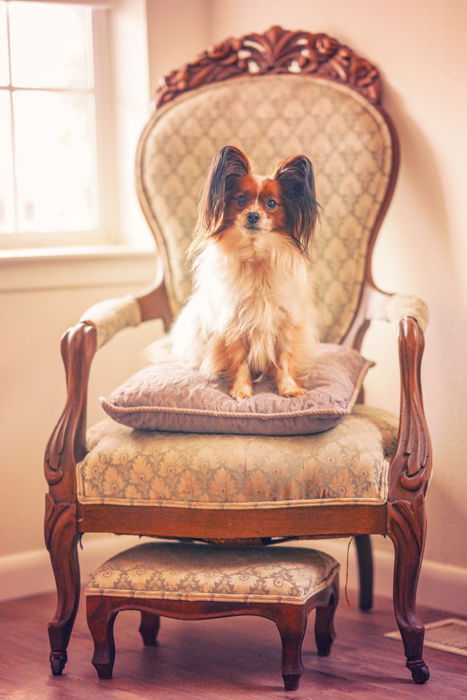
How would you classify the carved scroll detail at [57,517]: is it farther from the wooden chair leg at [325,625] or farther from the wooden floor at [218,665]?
the wooden chair leg at [325,625]

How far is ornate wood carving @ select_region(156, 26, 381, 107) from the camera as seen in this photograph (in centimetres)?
285

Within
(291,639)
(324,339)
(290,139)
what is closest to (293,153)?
(290,139)

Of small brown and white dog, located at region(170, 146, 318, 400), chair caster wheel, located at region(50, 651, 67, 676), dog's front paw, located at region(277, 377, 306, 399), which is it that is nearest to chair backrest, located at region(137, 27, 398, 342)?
small brown and white dog, located at region(170, 146, 318, 400)

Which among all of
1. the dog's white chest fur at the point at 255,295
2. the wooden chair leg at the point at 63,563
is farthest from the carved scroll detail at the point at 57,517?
the dog's white chest fur at the point at 255,295

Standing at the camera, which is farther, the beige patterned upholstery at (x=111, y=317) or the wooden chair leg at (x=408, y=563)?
the beige patterned upholstery at (x=111, y=317)

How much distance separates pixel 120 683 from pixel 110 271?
4.44ft

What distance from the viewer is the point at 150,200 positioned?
9.63 ft

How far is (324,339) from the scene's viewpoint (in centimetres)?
280

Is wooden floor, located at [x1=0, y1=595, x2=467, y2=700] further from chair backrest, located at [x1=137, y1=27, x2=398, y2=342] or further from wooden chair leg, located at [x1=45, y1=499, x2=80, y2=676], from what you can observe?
chair backrest, located at [x1=137, y1=27, x2=398, y2=342]

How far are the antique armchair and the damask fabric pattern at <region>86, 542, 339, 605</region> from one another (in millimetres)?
A: 87

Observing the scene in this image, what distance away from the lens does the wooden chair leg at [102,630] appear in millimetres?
2291

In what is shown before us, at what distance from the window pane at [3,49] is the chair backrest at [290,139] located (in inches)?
23.2

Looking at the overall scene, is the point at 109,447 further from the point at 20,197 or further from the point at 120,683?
the point at 20,197

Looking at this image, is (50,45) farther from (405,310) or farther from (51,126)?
(405,310)
